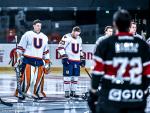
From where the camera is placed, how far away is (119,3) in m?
20.2

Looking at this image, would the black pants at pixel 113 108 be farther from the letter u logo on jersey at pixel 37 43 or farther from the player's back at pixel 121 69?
the letter u logo on jersey at pixel 37 43

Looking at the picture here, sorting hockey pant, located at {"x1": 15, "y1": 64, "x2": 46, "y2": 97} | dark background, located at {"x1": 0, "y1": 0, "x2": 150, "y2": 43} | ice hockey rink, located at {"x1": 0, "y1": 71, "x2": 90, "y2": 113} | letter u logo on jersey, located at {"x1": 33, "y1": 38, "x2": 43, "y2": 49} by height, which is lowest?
ice hockey rink, located at {"x1": 0, "y1": 71, "x2": 90, "y2": 113}

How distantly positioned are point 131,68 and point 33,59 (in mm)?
6457

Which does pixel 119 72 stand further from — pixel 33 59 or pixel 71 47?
pixel 71 47

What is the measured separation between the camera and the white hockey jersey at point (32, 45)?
10.8 meters

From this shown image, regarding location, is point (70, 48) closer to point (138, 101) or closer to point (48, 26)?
point (138, 101)

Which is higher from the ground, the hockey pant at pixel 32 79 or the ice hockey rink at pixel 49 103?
the hockey pant at pixel 32 79

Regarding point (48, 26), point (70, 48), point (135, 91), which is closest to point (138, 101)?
point (135, 91)

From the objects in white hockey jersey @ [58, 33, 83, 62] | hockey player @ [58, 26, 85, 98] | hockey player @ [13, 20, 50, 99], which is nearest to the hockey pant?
hockey player @ [13, 20, 50, 99]

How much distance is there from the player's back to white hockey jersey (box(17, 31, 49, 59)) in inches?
249

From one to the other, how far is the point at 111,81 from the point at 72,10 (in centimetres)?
1601

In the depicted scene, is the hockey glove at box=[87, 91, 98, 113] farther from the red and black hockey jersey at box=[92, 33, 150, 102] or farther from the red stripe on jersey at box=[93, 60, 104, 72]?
the red stripe on jersey at box=[93, 60, 104, 72]

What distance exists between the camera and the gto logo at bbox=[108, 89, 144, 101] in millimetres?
4523

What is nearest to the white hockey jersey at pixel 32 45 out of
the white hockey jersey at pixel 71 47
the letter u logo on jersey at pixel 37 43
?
the letter u logo on jersey at pixel 37 43
